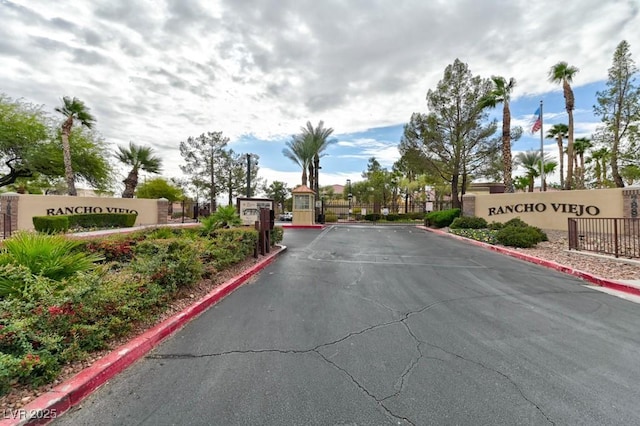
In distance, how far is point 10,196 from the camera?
13.9 metres

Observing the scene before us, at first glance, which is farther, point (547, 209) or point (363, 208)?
point (363, 208)

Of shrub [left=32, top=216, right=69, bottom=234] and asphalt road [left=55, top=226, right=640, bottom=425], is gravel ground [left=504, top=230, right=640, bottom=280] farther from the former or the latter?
shrub [left=32, top=216, right=69, bottom=234]

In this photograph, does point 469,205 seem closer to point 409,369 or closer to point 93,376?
point 409,369

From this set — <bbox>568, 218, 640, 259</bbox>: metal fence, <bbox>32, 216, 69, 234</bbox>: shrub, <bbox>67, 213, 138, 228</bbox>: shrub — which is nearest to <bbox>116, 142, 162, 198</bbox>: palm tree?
Result: <bbox>67, 213, 138, 228</bbox>: shrub

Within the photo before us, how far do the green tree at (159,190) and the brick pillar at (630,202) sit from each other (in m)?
35.6

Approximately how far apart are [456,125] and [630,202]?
462 inches

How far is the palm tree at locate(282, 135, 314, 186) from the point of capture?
85.9 ft

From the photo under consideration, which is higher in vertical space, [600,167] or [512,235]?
[600,167]

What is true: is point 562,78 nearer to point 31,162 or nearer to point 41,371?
point 41,371

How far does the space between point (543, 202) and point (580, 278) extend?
9.64 metres

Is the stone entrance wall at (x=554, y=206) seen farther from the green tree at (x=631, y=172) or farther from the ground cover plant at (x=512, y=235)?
the green tree at (x=631, y=172)

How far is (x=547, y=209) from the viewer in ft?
46.2

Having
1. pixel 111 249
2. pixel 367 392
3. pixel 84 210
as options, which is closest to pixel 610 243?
pixel 367 392

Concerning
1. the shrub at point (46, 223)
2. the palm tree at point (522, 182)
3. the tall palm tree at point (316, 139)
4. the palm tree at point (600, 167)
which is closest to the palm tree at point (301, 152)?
the tall palm tree at point (316, 139)
